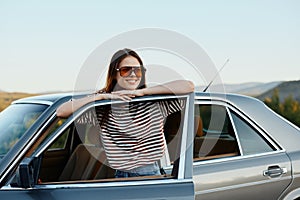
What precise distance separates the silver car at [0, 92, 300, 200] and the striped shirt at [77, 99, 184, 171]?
5 centimetres

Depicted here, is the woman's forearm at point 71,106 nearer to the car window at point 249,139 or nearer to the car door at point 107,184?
the car door at point 107,184

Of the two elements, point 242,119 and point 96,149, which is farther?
point 242,119

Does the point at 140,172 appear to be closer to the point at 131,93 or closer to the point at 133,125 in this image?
the point at 133,125

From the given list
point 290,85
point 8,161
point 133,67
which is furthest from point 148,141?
point 290,85

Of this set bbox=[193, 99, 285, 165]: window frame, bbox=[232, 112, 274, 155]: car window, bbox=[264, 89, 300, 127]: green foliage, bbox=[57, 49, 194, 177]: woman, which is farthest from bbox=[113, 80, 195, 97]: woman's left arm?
bbox=[264, 89, 300, 127]: green foliage

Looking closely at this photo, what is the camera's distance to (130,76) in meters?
3.06

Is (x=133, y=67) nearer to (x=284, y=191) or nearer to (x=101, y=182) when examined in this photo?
(x=101, y=182)

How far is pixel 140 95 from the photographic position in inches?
112

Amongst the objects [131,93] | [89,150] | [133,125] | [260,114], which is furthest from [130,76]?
[260,114]

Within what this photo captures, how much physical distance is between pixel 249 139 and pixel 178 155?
3.37 ft

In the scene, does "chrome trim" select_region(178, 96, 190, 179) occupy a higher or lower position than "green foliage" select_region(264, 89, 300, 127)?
higher

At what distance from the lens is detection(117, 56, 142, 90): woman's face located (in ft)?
9.95

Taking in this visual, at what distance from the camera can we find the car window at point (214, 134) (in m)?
3.49

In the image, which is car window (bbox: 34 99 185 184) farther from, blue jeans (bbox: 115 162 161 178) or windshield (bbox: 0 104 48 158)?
windshield (bbox: 0 104 48 158)
